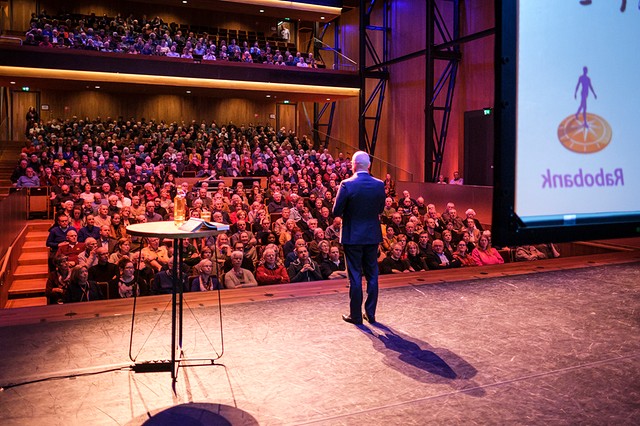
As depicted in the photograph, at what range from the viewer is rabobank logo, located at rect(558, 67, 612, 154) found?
57.1 inches

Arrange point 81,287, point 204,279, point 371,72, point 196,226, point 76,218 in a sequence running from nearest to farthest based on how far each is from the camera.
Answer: point 196,226
point 81,287
point 204,279
point 76,218
point 371,72

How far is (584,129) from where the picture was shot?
1.47 m

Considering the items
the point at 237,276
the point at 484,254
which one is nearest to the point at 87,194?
the point at 237,276

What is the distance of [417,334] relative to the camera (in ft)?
10.9

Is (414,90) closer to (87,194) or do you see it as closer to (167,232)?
(87,194)

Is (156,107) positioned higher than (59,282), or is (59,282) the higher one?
(156,107)

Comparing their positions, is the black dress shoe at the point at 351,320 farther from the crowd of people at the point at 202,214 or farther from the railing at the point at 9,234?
the railing at the point at 9,234

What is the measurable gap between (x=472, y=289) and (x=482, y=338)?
124cm

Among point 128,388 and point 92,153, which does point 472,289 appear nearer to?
point 128,388

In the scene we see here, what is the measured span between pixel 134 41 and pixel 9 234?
8928 mm

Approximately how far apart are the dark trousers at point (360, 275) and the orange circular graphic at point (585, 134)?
2197 mm

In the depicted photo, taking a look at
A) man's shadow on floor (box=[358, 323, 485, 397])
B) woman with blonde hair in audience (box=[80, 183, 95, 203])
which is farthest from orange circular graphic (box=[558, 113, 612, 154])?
woman with blonde hair in audience (box=[80, 183, 95, 203])

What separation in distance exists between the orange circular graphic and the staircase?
5.43 meters

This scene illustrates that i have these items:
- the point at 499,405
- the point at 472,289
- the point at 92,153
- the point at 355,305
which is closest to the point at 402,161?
the point at 92,153
